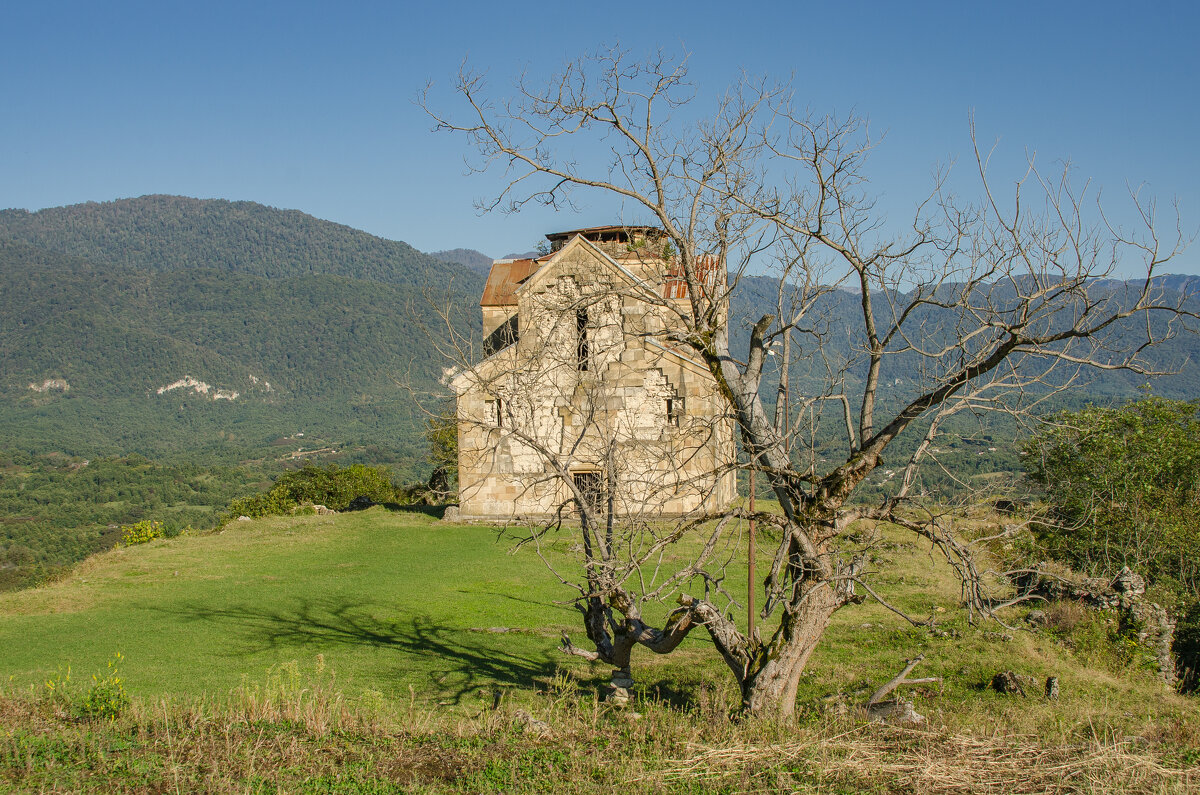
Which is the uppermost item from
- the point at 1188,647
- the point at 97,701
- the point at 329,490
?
the point at 97,701

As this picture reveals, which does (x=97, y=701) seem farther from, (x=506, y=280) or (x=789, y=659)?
(x=506, y=280)

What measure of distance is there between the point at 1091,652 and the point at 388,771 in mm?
11404

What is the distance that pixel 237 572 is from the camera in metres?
17.2

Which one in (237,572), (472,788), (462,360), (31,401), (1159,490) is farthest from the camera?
(31,401)

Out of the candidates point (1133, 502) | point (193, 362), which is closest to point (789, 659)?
point (1133, 502)

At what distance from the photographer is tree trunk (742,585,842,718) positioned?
7.75m

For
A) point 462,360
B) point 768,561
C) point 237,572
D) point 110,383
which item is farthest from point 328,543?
point 110,383

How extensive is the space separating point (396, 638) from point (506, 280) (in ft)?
49.1

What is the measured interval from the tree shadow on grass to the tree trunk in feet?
11.9

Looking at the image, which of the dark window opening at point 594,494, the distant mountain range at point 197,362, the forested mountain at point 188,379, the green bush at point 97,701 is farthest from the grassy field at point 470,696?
the distant mountain range at point 197,362

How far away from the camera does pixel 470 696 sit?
9.87m

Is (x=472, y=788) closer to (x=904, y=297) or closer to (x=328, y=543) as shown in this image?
(x=904, y=297)

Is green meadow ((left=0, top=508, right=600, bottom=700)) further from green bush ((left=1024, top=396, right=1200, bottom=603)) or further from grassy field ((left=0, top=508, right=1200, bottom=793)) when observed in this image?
green bush ((left=1024, top=396, right=1200, bottom=603))

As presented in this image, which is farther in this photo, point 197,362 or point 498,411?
point 197,362
